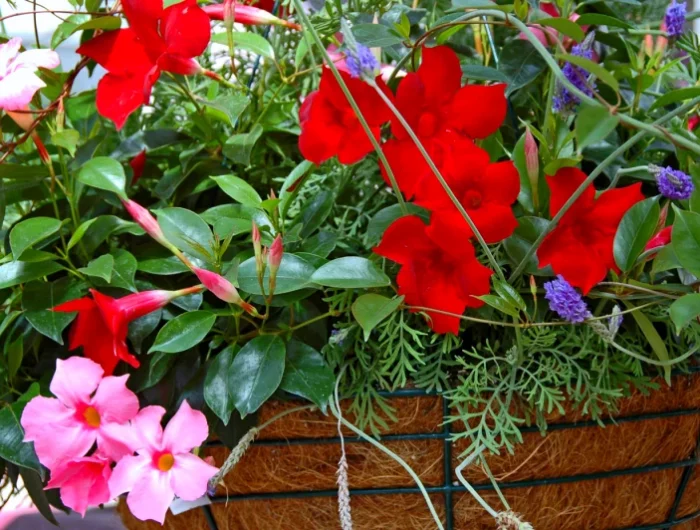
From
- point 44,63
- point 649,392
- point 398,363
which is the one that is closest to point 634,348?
point 649,392

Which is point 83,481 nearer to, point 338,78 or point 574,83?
point 338,78

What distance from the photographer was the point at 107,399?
1.45 feet

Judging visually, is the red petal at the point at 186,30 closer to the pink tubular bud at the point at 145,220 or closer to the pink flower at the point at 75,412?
the pink tubular bud at the point at 145,220

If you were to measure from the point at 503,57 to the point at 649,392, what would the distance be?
27 cm

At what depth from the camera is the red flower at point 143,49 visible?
0.49 meters

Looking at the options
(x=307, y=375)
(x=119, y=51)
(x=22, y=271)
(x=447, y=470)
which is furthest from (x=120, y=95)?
(x=447, y=470)

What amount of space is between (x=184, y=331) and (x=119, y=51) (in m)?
0.22

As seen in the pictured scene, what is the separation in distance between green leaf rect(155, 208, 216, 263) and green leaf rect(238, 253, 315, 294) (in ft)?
0.08

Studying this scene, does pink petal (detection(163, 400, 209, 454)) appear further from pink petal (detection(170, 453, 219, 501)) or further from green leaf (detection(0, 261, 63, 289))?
green leaf (detection(0, 261, 63, 289))

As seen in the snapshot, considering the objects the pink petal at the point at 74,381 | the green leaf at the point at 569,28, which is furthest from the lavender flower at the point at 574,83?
the pink petal at the point at 74,381

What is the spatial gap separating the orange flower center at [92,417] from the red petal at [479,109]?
0.30 meters

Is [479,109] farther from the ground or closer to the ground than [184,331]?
farther from the ground

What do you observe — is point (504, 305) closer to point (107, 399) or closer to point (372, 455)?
point (372, 455)

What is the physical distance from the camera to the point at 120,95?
0.51 metres
